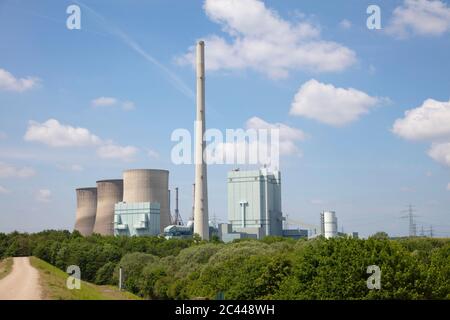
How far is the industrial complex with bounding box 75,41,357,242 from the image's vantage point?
96.1 m

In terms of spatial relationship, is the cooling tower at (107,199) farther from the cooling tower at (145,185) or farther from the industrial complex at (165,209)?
the cooling tower at (145,185)

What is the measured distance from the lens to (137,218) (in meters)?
99.5

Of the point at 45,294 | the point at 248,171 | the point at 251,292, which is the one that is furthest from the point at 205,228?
the point at 45,294

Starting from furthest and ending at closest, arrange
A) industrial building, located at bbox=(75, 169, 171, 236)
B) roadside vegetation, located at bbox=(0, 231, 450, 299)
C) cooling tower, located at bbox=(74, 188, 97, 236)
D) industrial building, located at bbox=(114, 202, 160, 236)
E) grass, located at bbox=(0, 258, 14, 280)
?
cooling tower, located at bbox=(74, 188, 97, 236) < industrial building, located at bbox=(114, 202, 160, 236) < industrial building, located at bbox=(75, 169, 171, 236) < roadside vegetation, located at bbox=(0, 231, 450, 299) < grass, located at bbox=(0, 258, 14, 280)

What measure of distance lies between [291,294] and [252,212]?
250 feet

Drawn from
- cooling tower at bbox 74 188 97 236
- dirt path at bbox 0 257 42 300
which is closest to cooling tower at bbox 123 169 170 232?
cooling tower at bbox 74 188 97 236

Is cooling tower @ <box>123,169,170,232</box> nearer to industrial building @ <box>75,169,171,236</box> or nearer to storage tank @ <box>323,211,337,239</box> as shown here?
industrial building @ <box>75,169,171,236</box>

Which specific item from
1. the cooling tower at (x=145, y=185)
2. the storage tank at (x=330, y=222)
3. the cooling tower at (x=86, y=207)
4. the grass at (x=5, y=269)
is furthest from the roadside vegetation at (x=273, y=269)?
the storage tank at (x=330, y=222)

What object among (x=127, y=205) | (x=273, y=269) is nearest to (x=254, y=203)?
(x=127, y=205)

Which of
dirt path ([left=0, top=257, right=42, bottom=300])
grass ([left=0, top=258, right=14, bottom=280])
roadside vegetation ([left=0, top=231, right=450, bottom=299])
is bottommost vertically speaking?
roadside vegetation ([left=0, top=231, right=450, bottom=299])

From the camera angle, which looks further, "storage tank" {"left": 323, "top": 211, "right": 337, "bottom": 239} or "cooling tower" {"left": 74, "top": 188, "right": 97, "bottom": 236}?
"storage tank" {"left": 323, "top": 211, "right": 337, "bottom": 239}

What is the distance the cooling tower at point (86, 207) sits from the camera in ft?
351

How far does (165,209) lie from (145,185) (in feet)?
34.0
